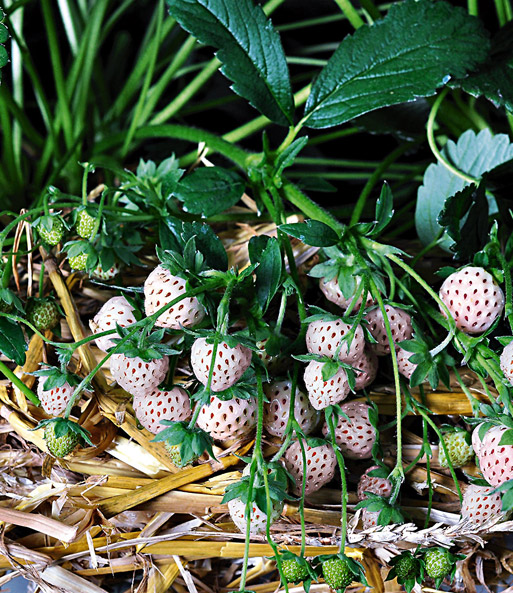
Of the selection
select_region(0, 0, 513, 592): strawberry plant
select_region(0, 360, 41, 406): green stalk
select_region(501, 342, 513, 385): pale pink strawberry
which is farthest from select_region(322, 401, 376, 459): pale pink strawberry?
select_region(0, 360, 41, 406): green stalk

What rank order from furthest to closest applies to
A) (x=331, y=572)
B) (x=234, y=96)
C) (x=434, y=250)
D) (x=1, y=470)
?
(x=234, y=96), (x=434, y=250), (x=1, y=470), (x=331, y=572)

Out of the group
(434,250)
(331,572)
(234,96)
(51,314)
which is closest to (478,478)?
(331,572)

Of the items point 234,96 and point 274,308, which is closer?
point 274,308

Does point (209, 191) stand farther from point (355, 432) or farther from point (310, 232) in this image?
point (355, 432)

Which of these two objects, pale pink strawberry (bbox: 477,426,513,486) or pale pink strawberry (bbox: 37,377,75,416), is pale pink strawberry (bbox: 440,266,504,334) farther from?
pale pink strawberry (bbox: 37,377,75,416)

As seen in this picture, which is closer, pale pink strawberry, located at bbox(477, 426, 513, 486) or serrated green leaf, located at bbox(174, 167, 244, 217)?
pale pink strawberry, located at bbox(477, 426, 513, 486)

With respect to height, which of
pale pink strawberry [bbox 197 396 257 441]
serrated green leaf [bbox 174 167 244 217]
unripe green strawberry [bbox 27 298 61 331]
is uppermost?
serrated green leaf [bbox 174 167 244 217]

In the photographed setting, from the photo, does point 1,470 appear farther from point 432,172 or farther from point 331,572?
point 432,172
